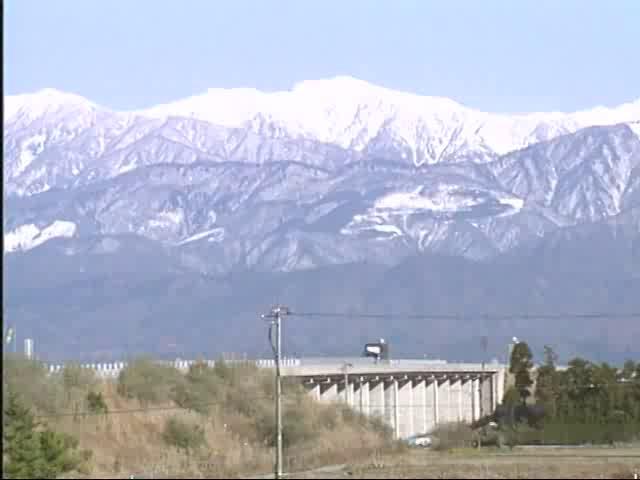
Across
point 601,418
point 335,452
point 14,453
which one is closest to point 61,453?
point 14,453

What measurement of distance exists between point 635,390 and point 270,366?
22622 millimetres

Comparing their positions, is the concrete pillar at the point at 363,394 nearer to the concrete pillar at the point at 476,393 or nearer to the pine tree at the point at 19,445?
the concrete pillar at the point at 476,393

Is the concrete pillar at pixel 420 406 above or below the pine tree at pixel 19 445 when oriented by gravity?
above

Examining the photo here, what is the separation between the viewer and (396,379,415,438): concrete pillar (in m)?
118

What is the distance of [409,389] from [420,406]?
126 cm

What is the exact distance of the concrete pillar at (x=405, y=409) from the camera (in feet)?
386

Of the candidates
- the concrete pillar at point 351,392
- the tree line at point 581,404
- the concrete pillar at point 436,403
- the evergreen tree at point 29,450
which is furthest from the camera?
the concrete pillar at point 436,403

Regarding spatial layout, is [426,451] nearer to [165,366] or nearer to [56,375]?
[165,366]

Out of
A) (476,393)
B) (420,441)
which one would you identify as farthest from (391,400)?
(420,441)

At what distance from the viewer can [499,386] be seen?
131 metres

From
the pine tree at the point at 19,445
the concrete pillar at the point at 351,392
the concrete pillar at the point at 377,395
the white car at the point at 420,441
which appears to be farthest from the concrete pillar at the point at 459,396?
the pine tree at the point at 19,445

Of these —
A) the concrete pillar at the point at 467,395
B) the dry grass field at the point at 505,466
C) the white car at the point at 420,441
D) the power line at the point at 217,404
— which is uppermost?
the concrete pillar at the point at 467,395

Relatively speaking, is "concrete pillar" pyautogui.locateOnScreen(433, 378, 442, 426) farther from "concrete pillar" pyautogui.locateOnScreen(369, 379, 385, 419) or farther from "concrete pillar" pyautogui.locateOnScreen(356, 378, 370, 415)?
"concrete pillar" pyautogui.locateOnScreen(356, 378, 370, 415)

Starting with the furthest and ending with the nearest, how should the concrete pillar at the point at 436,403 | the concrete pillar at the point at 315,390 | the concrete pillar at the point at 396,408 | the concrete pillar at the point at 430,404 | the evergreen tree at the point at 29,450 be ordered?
the concrete pillar at the point at 436,403, the concrete pillar at the point at 430,404, the concrete pillar at the point at 396,408, the concrete pillar at the point at 315,390, the evergreen tree at the point at 29,450
